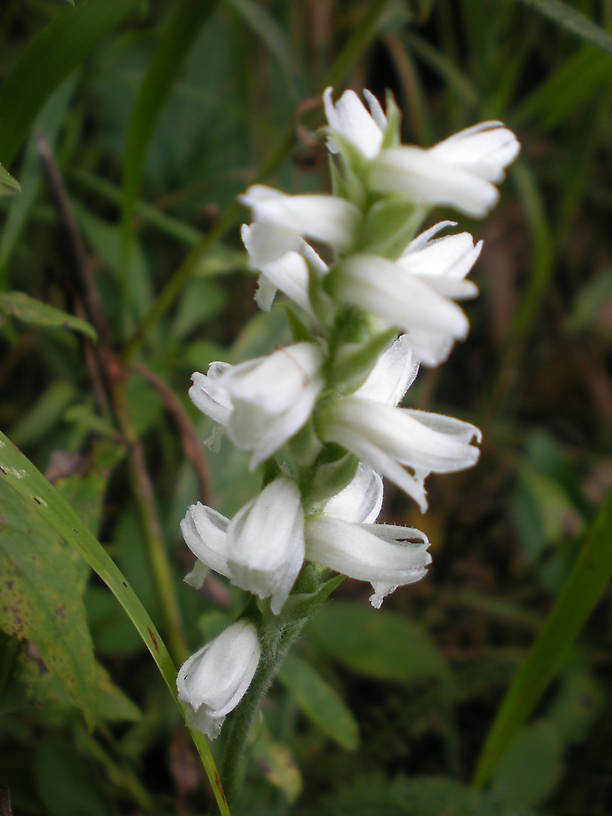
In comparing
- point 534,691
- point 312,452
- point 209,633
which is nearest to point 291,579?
point 312,452

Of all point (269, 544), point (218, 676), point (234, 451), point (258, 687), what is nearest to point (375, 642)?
point (234, 451)

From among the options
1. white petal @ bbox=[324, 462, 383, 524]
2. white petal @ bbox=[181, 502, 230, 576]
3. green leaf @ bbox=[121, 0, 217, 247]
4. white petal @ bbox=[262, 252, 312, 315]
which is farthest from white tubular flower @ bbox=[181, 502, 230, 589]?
green leaf @ bbox=[121, 0, 217, 247]

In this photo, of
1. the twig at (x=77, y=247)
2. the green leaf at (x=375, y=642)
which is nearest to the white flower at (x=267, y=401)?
the twig at (x=77, y=247)

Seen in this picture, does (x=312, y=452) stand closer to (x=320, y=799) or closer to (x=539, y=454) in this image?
(x=320, y=799)

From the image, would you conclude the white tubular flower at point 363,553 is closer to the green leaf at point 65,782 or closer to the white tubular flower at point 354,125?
the white tubular flower at point 354,125

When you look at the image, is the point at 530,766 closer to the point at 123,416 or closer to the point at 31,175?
the point at 123,416
